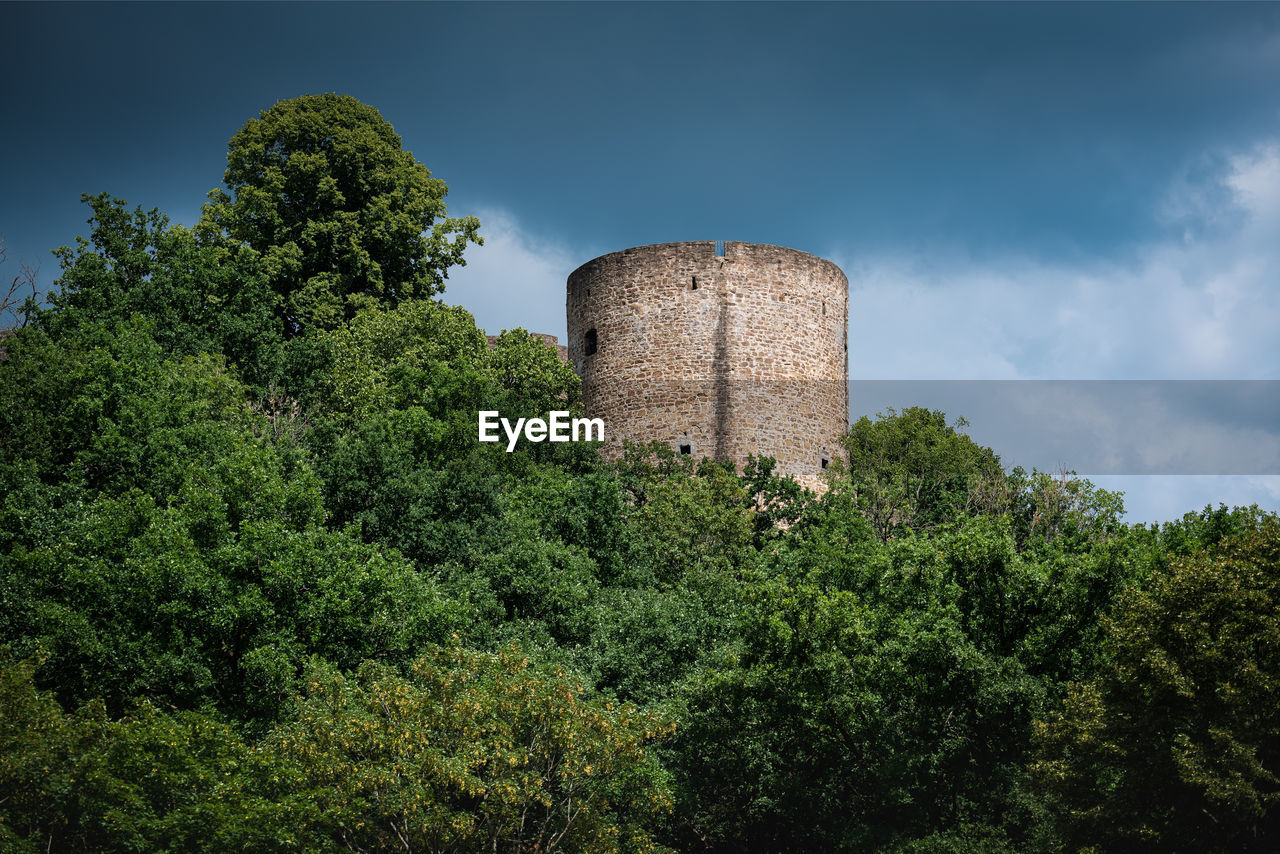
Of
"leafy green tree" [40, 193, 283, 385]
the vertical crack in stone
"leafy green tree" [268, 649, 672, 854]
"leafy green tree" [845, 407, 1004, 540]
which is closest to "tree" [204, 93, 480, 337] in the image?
"leafy green tree" [40, 193, 283, 385]

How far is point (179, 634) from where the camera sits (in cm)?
1722

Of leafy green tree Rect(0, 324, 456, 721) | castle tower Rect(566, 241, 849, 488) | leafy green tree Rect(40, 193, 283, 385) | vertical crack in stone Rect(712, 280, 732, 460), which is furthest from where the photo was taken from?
castle tower Rect(566, 241, 849, 488)

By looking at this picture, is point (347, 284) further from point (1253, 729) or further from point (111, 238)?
point (1253, 729)

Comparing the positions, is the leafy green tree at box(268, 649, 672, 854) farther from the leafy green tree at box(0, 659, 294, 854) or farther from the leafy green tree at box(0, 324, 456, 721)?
the leafy green tree at box(0, 324, 456, 721)

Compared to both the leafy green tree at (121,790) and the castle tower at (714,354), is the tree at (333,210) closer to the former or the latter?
the castle tower at (714,354)

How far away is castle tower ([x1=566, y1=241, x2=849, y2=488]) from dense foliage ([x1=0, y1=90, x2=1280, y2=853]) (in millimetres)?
4732

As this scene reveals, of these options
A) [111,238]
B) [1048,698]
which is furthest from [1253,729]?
[111,238]

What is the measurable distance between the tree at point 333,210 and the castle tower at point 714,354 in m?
5.04

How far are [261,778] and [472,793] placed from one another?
2.27 metres

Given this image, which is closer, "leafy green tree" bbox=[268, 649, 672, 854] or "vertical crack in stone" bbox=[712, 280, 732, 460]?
"leafy green tree" bbox=[268, 649, 672, 854]

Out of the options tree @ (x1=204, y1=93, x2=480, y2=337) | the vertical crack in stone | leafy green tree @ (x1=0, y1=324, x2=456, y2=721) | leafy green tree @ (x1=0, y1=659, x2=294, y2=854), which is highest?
tree @ (x1=204, y1=93, x2=480, y2=337)

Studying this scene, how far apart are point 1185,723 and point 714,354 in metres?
17.7

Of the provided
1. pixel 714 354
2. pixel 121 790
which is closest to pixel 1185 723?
pixel 121 790

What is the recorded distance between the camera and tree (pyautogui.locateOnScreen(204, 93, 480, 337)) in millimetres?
34469
